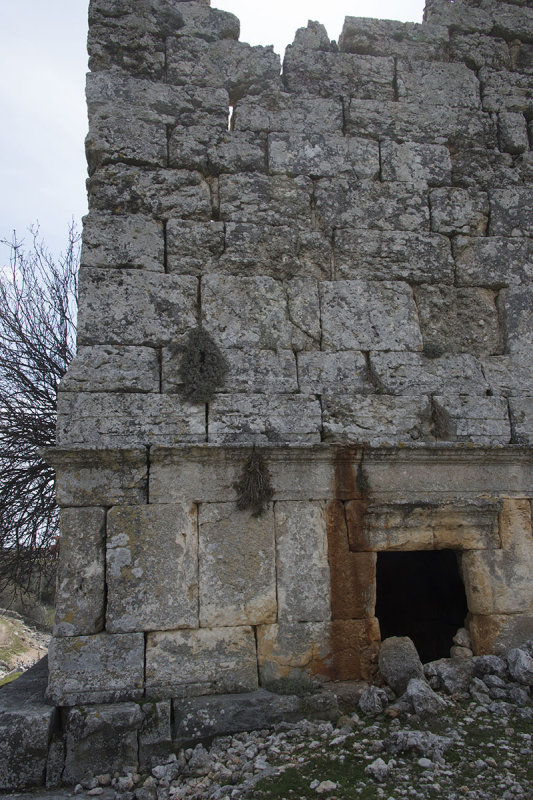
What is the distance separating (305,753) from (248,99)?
5102 mm

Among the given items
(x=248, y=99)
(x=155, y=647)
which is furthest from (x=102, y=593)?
(x=248, y=99)

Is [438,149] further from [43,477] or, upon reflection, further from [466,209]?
[43,477]

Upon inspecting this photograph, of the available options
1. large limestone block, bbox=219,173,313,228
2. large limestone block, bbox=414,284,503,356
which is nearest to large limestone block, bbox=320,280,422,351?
large limestone block, bbox=414,284,503,356

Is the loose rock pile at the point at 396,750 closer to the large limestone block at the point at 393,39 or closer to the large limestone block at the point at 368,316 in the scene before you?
the large limestone block at the point at 368,316

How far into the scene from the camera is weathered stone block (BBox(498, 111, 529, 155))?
5715mm

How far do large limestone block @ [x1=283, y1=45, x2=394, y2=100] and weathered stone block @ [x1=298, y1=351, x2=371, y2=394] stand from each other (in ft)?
8.20

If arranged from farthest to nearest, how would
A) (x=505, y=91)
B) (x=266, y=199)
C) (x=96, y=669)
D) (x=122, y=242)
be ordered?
1. (x=505, y=91)
2. (x=266, y=199)
3. (x=122, y=242)
4. (x=96, y=669)

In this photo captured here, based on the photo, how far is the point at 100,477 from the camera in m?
4.31

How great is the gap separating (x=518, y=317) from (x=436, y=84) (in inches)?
93.0

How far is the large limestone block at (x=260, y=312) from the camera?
4.86 meters

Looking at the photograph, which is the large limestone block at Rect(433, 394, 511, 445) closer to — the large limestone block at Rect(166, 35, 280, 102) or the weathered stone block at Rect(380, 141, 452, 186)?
the weathered stone block at Rect(380, 141, 452, 186)

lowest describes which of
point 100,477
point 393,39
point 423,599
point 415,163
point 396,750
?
point 396,750

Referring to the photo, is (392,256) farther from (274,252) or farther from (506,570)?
(506,570)

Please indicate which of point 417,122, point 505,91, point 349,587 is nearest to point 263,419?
point 349,587
